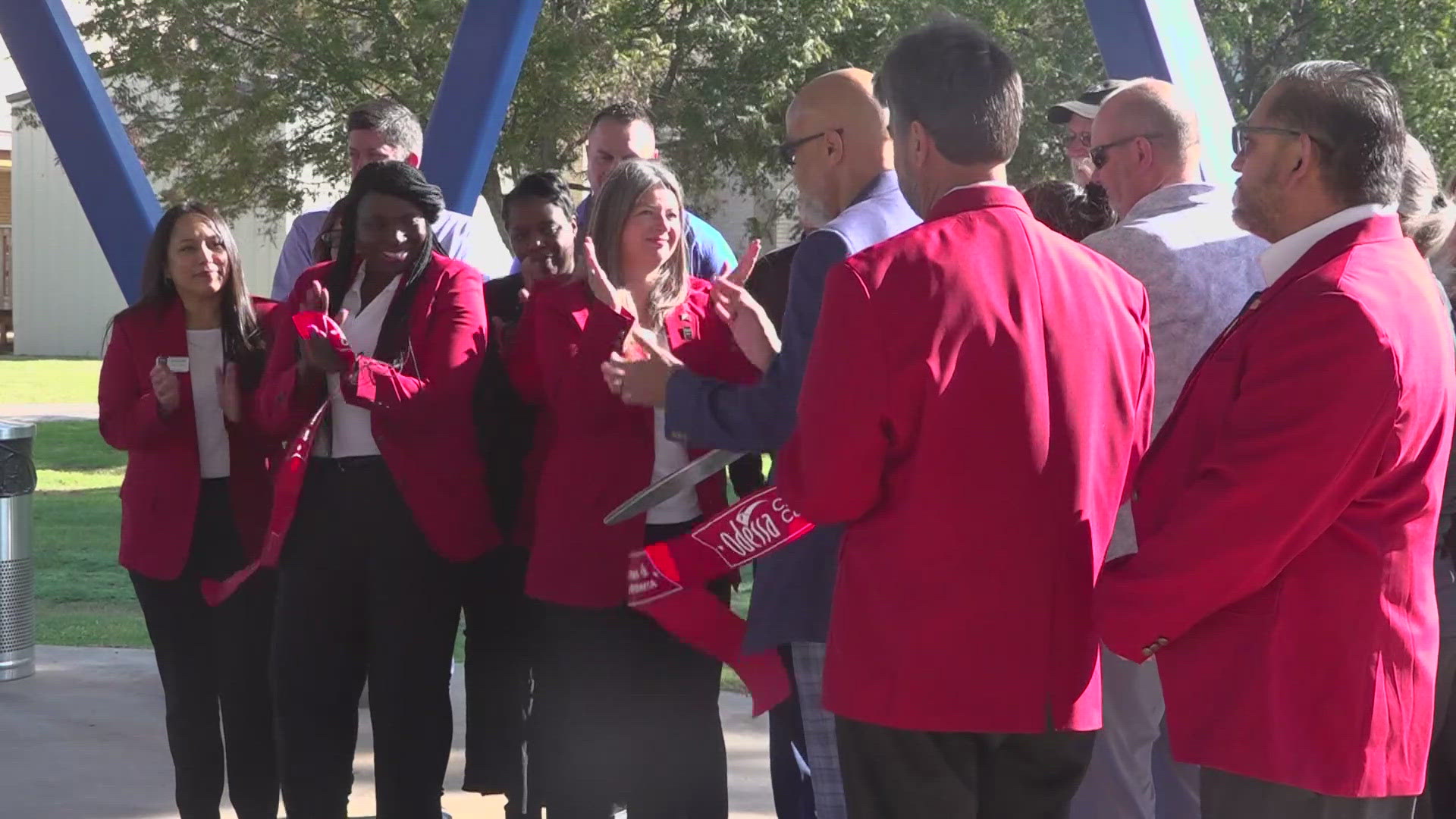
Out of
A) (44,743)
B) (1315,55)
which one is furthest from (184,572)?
(1315,55)

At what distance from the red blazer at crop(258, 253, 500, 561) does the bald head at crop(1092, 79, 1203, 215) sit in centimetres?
166

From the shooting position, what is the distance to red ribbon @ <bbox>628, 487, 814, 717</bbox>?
10.8 feet

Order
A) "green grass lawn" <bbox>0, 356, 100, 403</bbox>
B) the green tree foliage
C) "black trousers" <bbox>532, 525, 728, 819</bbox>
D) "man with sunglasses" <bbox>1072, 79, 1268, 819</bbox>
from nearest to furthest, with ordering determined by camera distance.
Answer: "man with sunglasses" <bbox>1072, 79, 1268, 819</bbox>
"black trousers" <bbox>532, 525, 728, 819</bbox>
the green tree foliage
"green grass lawn" <bbox>0, 356, 100, 403</bbox>

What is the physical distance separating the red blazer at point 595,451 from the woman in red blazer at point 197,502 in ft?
3.11

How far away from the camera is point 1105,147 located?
3.86m

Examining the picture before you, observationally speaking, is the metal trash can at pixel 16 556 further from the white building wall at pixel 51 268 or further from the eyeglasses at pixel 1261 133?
the white building wall at pixel 51 268

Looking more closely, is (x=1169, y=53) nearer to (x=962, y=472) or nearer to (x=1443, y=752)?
(x=1443, y=752)

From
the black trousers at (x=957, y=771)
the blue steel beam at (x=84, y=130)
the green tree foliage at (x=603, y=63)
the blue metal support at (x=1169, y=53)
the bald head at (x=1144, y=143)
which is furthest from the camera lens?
the green tree foliage at (x=603, y=63)

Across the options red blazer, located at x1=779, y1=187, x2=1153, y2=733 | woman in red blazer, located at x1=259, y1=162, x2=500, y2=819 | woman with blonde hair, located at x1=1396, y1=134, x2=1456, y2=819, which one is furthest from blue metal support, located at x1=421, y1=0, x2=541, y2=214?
red blazer, located at x1=779, y1=187, x2=1153, y2=733

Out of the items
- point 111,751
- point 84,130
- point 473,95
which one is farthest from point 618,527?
point 84,130

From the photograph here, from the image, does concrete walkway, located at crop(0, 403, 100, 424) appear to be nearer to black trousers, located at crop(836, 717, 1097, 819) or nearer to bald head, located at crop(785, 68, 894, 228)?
bald head, located at crop(785, 68, 894, 228)

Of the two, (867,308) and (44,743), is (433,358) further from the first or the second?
(44,743)

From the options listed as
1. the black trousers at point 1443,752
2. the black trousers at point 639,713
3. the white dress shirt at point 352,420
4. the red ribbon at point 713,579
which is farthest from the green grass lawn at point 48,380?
the black trousers at point 1443,752

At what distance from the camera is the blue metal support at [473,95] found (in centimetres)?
623
